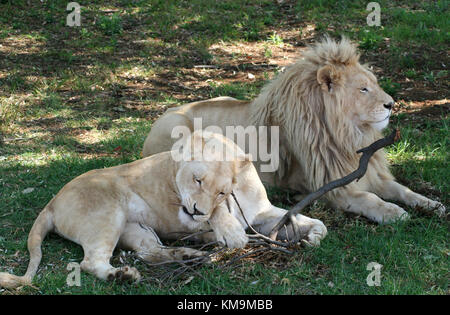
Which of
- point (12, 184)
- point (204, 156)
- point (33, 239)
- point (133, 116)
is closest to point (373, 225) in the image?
point (204, 156)

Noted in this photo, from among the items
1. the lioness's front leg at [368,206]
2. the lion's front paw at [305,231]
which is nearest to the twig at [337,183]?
the lion's front paw at [305,231]

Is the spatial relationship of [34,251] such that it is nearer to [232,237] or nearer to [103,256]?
[103,256]

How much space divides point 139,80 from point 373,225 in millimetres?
4019

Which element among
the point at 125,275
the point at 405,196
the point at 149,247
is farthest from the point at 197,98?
the point at 125,275

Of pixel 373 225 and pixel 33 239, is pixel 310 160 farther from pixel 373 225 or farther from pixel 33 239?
pixel 33 239

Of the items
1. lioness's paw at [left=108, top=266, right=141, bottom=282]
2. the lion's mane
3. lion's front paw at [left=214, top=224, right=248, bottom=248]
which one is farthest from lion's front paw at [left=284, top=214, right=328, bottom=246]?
lioness's paw at [left=108, top=266, right=141, bottom=282]

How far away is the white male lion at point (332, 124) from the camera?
4.12 meters

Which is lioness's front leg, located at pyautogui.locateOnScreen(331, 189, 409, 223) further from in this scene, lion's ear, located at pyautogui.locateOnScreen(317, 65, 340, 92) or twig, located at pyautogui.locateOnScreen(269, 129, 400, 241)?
lion's ear, located at pyautogui.locateOnScreen(317, 65, 340, 92)

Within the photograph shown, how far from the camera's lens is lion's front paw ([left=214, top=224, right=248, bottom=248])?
10.7 ft

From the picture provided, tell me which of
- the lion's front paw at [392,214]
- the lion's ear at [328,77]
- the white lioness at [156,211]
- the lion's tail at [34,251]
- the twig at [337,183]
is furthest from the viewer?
the lion's ear at [328,77]

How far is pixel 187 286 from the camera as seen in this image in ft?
10.4

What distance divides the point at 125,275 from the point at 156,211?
609 millimetres

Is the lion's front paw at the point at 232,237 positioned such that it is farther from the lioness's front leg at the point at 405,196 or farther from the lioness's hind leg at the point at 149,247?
the lioness's front leg at the point at 405,196

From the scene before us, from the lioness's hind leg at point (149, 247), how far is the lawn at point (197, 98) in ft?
0.25
